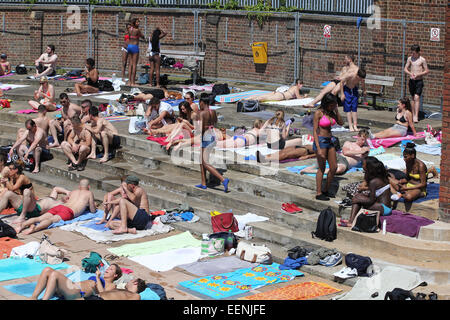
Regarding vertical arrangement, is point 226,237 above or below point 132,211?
below

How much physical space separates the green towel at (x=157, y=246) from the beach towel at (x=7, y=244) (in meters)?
1.66

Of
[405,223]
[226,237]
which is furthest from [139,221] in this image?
[405,223]

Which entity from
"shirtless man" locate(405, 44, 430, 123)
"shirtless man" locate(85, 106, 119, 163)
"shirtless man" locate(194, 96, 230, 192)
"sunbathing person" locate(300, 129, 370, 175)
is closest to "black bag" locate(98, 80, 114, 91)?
"shirtless man" locate(85, 106, 119, 163)

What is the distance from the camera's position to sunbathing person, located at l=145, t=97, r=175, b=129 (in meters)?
19.2

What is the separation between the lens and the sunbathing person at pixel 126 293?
36.7ft

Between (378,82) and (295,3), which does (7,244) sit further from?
(295,3)

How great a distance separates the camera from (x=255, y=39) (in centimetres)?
2534

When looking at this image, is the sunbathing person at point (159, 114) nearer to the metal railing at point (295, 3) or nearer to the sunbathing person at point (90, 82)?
the sunbathing person at point (90, 82)

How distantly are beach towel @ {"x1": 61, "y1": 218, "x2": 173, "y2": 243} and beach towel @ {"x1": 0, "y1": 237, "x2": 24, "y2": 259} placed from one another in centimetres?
107

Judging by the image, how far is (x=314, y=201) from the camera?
47.8 feet

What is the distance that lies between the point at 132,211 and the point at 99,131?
13.3ft

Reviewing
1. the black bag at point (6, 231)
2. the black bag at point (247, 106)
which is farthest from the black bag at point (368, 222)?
the black bag at point (247, 106)

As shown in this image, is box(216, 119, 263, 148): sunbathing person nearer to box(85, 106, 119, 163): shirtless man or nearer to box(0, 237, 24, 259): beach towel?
box(85, 106, 119, 163): shirtless man

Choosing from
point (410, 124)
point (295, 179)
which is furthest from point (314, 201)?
point (410, 124)
